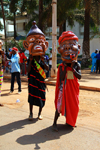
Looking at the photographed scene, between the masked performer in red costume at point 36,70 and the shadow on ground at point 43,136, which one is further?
the masked performer in red costume at point 36,70

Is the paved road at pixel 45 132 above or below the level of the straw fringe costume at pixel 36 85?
below

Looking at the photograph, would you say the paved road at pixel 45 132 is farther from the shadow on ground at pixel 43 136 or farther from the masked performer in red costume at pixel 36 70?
the masked performer in red costume at pixel 36 70

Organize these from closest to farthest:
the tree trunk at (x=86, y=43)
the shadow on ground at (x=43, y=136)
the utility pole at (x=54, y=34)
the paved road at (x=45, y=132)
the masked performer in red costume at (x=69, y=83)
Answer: the paved road at (x=45, y=132) → the shadow on ground at (x=43, y=136) → the masked performer in red costume at (x=69, y=83) → the utility pole at (x=54, y=34) → the tree trunk at (x=86, y=43)

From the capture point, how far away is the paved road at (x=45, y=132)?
3273 mm

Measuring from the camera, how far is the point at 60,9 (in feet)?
48.0

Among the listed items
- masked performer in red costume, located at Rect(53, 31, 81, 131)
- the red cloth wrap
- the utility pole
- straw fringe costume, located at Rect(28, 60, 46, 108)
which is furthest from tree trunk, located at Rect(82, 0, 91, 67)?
the red cloth wrap

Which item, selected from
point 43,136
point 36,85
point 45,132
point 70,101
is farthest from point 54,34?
point 43,136

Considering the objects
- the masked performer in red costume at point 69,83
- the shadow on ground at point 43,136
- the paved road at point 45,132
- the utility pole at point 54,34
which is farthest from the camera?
the utility pole at point 54,34

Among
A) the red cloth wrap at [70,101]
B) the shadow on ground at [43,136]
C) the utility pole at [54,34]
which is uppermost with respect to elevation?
the utility pole at [54,34]

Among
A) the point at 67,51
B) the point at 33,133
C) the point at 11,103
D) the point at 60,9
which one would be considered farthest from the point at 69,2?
the point at 33,133

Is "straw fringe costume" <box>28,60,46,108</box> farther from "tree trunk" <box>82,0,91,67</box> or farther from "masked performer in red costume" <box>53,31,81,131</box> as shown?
"tree trunk" <box>82,0,91,67</box>

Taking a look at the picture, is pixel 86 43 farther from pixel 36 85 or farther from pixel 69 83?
pixel 69 83

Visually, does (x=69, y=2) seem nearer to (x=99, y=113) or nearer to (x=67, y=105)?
(x=99, y=113)

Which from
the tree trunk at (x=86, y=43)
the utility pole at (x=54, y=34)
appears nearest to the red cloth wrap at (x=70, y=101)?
the utility pole at (x=54, y=34)
